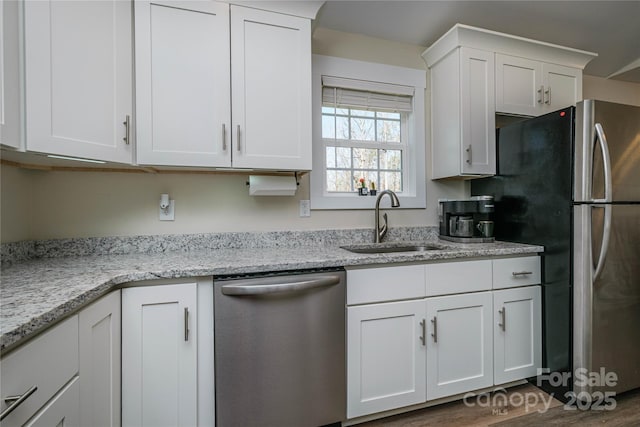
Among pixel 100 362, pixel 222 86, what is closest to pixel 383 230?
pixel 222 86

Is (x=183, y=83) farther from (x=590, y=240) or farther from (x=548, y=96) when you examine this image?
(x=548, y=96)

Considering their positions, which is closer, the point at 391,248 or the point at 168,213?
the point at 168,213

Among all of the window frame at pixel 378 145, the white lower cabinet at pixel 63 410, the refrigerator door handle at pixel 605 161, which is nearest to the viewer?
the white lower cabinet at pixel 63 410

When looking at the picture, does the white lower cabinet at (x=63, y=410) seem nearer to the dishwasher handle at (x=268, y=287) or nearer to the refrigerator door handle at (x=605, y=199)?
the dishwasher handle at (x=268, y=287)

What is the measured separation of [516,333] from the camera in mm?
1816

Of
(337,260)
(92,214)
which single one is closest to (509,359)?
(337,260)

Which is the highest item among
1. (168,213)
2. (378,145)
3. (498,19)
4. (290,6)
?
(498,19)

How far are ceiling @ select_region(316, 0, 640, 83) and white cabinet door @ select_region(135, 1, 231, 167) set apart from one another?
703 mm

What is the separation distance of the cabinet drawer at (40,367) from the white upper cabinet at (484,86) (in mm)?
2159

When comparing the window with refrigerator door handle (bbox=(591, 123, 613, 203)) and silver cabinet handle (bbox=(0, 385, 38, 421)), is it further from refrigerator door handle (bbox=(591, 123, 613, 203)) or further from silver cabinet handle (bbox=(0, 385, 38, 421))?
silver cabinet handle (bbox=(0, 385, 38, 421))

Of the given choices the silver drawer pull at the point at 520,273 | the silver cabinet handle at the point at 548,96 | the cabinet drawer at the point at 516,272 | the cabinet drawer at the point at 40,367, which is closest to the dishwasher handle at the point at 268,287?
the cabinet drawer at the point at 40,367

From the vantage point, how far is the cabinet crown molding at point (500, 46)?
6.54ft

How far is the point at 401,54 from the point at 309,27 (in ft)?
2.95

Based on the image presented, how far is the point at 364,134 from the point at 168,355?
1833mm
